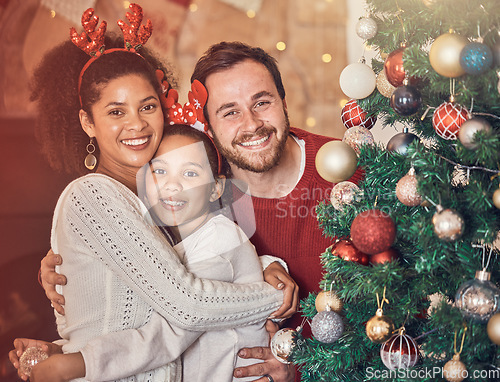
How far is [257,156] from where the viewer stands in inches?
65.7

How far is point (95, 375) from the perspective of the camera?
121 centimetres

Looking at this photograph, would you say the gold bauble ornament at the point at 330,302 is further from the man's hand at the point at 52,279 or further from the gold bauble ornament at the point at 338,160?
the man's hand at the point at 52,279

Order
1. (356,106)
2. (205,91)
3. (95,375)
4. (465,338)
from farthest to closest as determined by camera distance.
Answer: (205,91)
(356,106)
(95,375)
(465,338)

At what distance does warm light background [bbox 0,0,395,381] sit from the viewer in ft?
4.54

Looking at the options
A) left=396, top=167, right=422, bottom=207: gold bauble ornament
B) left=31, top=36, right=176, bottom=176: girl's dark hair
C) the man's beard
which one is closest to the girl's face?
the man's beard

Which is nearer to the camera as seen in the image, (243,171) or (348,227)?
(348,227)

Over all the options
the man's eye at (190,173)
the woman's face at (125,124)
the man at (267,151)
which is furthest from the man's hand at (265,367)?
the woman's face at (125,124)

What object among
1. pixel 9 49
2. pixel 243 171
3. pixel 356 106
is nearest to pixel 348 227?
pixel 356 106

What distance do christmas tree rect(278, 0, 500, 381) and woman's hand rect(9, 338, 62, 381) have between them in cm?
64

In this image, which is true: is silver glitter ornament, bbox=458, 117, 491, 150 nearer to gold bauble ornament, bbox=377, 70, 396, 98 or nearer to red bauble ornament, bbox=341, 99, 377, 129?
gold bauble ornament, bbox=377, 70, 396, 98

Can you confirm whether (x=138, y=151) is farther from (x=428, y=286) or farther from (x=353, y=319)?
(x=428, y=286)

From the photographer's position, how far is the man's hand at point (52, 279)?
1351mm

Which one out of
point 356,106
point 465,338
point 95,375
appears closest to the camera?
point 465,338

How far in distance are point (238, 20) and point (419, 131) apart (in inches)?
28.6
